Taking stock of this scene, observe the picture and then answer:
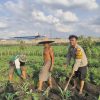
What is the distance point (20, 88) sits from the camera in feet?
27.3

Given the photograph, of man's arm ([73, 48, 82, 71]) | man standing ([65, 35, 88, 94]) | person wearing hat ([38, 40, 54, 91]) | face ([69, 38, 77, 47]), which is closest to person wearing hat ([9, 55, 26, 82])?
person wearing hat ([38, 40, 54, 91])

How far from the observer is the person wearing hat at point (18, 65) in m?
9.87

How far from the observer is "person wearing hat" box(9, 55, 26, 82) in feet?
32.4

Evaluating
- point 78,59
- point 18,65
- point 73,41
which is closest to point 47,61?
point 78,59

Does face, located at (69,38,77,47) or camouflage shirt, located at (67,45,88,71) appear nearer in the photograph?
face, located at (69,38,77,47)

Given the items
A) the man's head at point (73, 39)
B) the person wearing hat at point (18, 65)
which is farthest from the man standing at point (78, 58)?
the person wearing hat at point (18, 65)

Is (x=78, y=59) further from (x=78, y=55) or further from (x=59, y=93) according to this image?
(x=59, y=93)

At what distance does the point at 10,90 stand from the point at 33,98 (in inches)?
70.5

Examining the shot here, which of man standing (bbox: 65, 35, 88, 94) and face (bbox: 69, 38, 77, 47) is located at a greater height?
face (bbox: 69, 38, 77, 47)

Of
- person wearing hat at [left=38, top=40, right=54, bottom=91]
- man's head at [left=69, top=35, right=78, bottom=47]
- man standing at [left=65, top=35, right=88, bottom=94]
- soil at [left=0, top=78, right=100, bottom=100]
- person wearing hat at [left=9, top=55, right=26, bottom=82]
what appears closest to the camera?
soil at [left=0, top=78, right=100, bottom=100]

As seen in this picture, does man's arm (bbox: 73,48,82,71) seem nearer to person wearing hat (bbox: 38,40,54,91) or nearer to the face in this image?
the face

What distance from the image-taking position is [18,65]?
9875mm

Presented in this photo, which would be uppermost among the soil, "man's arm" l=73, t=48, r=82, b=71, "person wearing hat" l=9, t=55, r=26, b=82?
"man's arm" l=73, t=48, r=82, b=71

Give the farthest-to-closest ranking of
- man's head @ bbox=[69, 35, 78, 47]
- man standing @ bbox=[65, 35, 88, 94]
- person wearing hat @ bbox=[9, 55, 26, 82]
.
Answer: person wearing hat @ bbox=[9, 55, 26, 82] → man standing @ bbox=[65, 35, 88, 94] → man's head @ bbox=[69, 35, 78, 47]
